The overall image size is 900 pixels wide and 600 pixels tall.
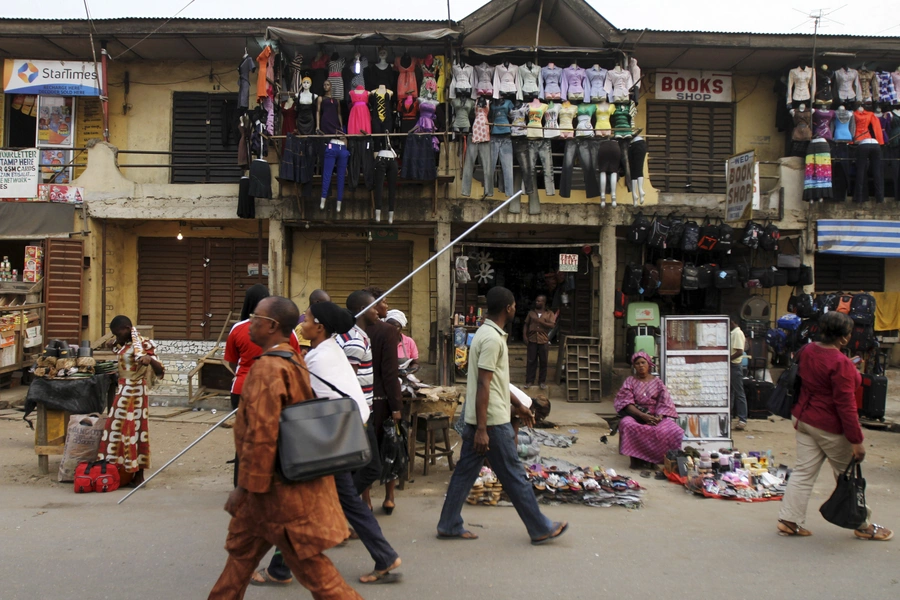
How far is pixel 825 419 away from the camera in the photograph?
4.86 meters

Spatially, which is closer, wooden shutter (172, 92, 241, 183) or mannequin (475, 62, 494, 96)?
mannequin (475, 62, 494, 96)

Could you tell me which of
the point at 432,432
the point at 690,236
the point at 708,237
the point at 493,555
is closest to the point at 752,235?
the point at 708,237

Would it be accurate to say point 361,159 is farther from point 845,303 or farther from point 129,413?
point 845,303

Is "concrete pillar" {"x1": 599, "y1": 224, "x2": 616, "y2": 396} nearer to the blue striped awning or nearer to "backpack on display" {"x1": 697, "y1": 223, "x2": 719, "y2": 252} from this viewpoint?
"backpack on display" {"x1": 697, "y1": 223, "x2": 719, "y2": 252}

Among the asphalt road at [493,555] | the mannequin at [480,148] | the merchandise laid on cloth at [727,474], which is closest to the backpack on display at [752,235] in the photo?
the mannequin at [480,148]

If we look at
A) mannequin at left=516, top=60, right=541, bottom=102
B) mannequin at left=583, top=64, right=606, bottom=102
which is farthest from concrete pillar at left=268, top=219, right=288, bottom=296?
mannequin at left=583, top=64, right=606, bottom=102

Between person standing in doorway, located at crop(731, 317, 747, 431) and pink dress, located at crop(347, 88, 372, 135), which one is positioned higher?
pink dress, located at crop(347, 88, 372, 135)

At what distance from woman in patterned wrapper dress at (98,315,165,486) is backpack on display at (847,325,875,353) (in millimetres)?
11315

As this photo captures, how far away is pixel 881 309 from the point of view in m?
13.6

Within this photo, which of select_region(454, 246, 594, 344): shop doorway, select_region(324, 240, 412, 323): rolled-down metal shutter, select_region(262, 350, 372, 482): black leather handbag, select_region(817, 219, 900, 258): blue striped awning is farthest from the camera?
select_region(324, 240, 412, 323): rolled-down metal shutter

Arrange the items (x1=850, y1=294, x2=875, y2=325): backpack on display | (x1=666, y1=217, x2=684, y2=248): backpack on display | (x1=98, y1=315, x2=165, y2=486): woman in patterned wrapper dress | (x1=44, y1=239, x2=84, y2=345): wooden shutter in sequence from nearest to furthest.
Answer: (x1=98, y1=315, x2=165, y2=486): woman in patterned wrapper dress, (x1=44, y1=239, x2=84, y2=345): wooden shutter, (x1=666, y1=217, x2=684, y2=248): backpack on display, (x1=850, y1=294, x2=875, y2=325): backpack on display

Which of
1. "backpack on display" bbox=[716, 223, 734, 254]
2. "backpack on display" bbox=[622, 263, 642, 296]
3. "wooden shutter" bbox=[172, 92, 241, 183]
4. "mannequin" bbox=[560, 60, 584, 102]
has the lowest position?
"backpack on display" bbox=[622, 263, 642, 296]

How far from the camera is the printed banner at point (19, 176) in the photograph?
12.6 m

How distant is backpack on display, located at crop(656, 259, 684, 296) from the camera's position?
41.0 ft
